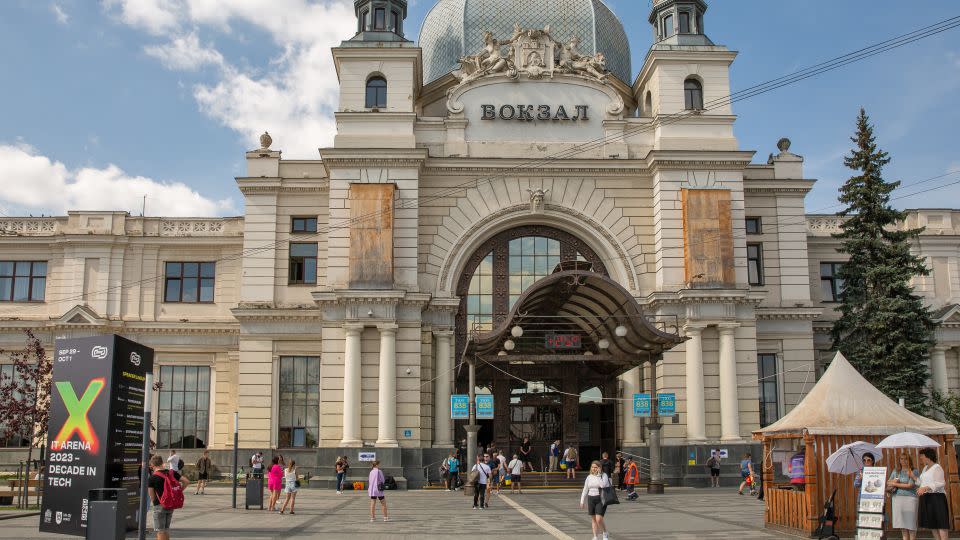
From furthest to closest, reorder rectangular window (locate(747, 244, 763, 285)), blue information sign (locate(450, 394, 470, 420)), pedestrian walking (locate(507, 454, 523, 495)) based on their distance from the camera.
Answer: rectangular window (locate(747, 244, 763, 285))
blue information sign (locate(450, 394, 470, 420))
pedestrian walking (locate(507, 454, 523, 495))

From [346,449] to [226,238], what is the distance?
13963mm

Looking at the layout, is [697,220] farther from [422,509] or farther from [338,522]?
[338,522]

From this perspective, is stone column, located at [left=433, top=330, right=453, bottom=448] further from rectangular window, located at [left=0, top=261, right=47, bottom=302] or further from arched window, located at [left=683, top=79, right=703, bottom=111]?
rectangular window, located at [left=0, top=261, right=47, bottom=302]

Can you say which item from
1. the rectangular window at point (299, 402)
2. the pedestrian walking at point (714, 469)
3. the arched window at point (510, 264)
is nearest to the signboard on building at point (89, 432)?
the rectangular window at point (299, 402)

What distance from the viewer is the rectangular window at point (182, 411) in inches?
1821

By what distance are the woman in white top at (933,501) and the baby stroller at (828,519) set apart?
1.95 metres

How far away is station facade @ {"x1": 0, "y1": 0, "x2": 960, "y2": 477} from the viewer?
4075 cm

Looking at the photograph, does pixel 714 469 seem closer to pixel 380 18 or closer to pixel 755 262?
pixel 755 262

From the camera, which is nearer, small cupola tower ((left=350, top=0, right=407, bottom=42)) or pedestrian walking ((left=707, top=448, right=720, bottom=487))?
pedestrian walking ((left=707, top=448, right=720, bottom=487))

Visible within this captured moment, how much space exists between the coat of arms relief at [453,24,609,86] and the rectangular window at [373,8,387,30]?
447 centimetres

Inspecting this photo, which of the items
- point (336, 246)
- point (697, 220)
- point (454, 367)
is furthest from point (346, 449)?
point (697, 220)

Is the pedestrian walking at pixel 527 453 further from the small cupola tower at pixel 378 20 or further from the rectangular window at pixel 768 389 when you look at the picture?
the small cupola tower at pixel 378 20

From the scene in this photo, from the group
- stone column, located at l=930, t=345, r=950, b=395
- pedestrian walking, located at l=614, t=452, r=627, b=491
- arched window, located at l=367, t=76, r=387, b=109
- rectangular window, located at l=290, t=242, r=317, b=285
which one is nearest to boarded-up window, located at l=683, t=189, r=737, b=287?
pedestrian walking, located at l=614, t=452, r=627, b=491

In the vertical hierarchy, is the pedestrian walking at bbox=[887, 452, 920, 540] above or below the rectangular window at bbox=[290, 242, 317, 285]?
below
